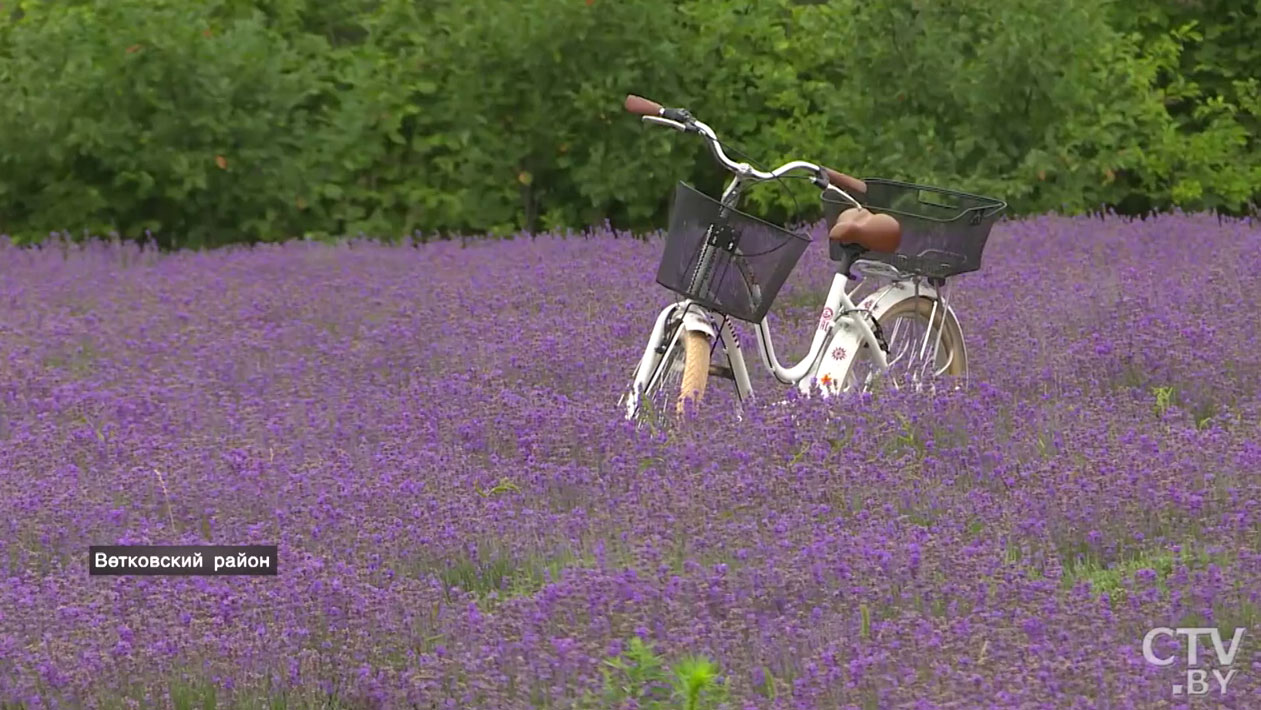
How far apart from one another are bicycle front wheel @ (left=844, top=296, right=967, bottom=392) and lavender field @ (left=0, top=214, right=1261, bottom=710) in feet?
0.54

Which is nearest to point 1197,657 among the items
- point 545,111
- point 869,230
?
point 869,230

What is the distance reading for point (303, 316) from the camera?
797cm

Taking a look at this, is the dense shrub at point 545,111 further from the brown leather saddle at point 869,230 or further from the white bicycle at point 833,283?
the brown leather saddle at point 869,230

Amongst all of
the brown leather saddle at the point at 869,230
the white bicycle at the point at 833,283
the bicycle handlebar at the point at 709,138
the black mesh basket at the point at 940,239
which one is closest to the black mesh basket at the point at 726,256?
the white bicycle at the point at 833,283

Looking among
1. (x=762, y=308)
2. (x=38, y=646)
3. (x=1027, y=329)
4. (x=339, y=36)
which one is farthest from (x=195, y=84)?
(x=38, y=646)

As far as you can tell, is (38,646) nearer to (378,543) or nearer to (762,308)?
(378,543)

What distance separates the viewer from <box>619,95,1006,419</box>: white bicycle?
17.3 ft

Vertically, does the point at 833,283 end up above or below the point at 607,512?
above

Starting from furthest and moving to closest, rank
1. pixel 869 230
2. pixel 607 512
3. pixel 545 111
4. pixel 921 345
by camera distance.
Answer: pixel 545 111 → pixel 921 345 → pixel 869 230 → pixel 607 512

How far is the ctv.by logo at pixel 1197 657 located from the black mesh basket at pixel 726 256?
5.79 feet

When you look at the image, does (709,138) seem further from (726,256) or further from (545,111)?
(545,111)

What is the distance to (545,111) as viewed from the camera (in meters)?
11.0

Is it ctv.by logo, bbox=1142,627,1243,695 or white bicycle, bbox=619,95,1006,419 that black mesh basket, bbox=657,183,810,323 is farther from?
ctv.by logo, bbox=1142,627,1243,695

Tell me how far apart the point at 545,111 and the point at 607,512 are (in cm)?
651
